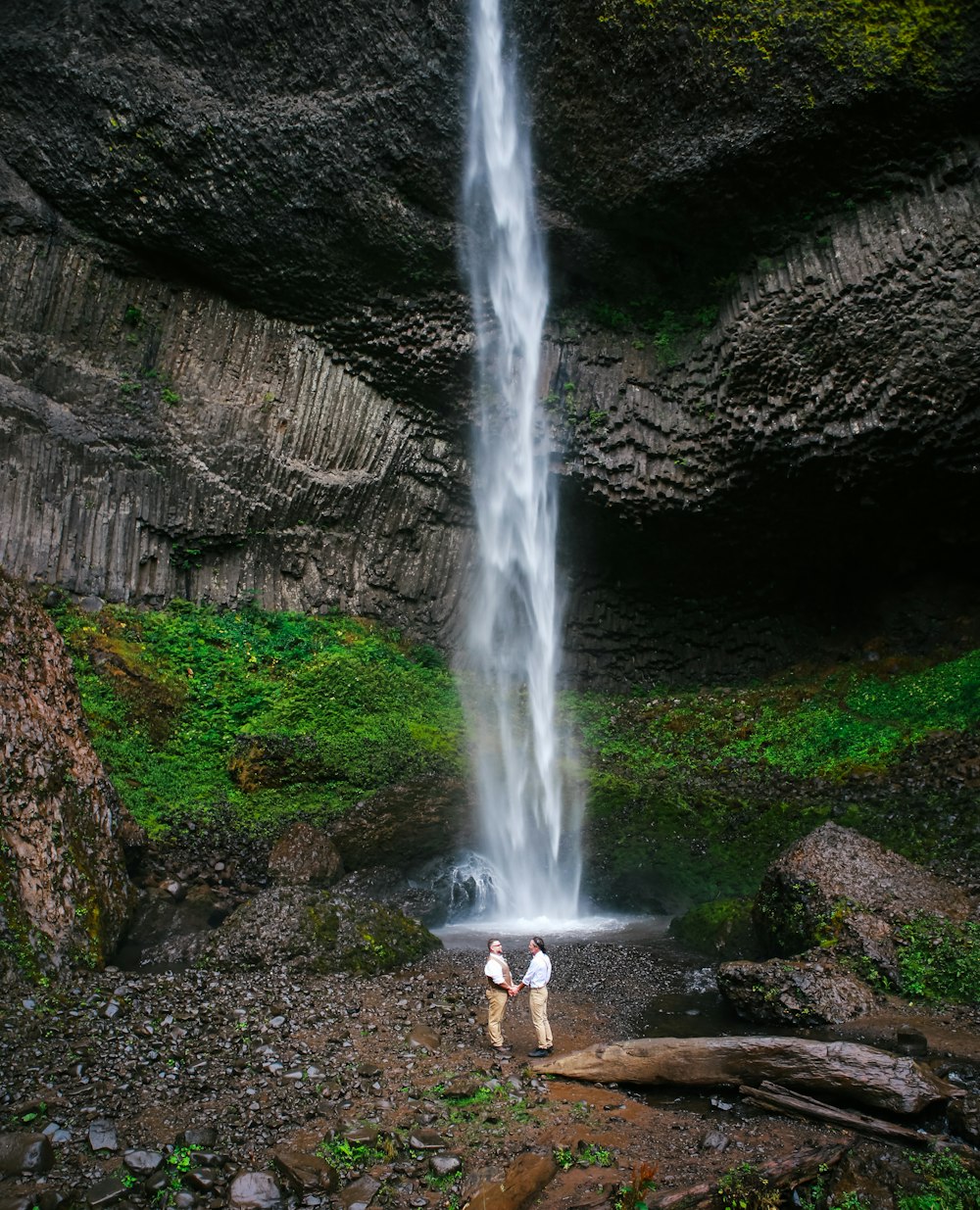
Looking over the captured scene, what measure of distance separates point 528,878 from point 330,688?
4507 millimetres

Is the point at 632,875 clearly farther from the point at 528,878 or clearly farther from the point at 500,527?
the point at 500,527

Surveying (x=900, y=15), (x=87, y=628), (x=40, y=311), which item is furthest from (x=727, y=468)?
(x=40, y=311)

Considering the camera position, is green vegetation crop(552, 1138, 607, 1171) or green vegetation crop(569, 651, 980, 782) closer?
green vegetation crop(552, 1138, 607, 1171)

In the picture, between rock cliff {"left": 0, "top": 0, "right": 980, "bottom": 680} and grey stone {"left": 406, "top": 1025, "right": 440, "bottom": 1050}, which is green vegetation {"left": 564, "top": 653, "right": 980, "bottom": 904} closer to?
rock cliff {"left": 0, "top": 0, "right": 980, "bottom": 680}

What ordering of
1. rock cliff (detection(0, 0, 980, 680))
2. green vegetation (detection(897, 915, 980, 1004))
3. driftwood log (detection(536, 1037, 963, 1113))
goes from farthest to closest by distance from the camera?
1. rock cliff (detection(0, 0, 980, 680))
2. green vegetation (detection(897, 915, 980, 1004))
3. driftwood log (detection(536, 1037, 963, 1113))

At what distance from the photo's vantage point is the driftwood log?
5039 mm

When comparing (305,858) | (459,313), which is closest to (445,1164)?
(305,858)

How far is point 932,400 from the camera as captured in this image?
43.0ft

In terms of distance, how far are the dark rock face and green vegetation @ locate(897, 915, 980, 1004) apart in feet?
→ 22.3

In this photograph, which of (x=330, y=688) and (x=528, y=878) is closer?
(x=528, y=878)

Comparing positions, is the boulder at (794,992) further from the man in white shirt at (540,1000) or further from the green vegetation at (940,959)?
the man in white shirt at (540,1000)

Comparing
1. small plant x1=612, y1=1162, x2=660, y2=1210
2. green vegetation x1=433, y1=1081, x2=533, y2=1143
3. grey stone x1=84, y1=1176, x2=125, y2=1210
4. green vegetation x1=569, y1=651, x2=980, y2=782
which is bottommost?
green vegetation x1=433, y1=1081, x2=533, y2=1143

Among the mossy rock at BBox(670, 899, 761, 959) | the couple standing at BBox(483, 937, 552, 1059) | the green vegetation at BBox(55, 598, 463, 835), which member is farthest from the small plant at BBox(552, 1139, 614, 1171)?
the green vegetation at BBox(55, 598, 463, 835)

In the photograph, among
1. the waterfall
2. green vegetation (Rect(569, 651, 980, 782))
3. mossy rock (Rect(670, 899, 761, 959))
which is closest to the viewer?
mossy rock (Rect(670, 899, 761, 959))
